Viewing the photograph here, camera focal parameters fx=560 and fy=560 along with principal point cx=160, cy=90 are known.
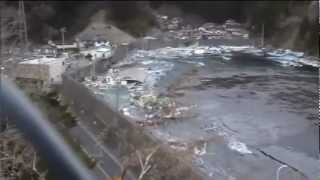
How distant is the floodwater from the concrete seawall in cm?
35

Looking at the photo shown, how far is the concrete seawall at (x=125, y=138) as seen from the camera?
8.84 feet

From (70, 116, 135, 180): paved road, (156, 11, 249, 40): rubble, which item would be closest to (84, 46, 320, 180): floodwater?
(156, 11, 249, 40): rubble

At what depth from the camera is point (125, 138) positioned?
10.7 feet

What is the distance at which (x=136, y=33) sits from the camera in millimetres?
10117

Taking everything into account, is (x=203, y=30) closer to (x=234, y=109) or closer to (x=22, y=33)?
(x=234, y=109)

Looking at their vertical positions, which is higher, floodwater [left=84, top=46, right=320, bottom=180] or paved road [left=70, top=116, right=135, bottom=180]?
paved road [left=70, top=116, right=135, bottom=180]

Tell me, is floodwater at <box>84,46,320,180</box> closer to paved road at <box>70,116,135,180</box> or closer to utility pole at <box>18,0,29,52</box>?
paved road at <box>70,116,135,180</box>

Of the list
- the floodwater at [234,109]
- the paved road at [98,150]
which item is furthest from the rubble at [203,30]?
the paved road at [98,150]

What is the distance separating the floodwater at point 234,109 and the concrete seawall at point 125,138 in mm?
349

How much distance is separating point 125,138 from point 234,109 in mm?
2259

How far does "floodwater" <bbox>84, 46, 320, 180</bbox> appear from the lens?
12.3 feet

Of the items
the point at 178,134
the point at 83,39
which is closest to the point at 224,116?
the point at 178,134

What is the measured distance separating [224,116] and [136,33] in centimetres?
533

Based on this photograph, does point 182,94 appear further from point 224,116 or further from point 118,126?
point 118,126
